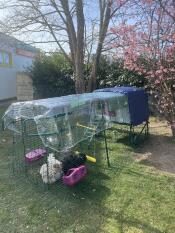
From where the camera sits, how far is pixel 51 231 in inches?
127

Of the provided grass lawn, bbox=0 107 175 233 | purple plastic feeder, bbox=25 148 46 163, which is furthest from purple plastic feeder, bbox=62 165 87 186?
purple plastic feeder, bbox=25 148 46 163

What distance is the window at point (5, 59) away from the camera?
14.2 meters

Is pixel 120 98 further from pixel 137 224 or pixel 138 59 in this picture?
pixel 137 224

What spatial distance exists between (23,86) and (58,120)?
35.7 ft

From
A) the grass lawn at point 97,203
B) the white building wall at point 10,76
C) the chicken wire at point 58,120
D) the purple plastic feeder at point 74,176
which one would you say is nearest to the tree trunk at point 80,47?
the chicken wire at point 58,120

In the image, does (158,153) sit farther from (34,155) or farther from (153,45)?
(34,155)

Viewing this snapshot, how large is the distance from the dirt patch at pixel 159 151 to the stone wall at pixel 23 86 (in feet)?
28.0

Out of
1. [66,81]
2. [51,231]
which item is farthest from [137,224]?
[66,81]

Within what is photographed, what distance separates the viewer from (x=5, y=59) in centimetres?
1459

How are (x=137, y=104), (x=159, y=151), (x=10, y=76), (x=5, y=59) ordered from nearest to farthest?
(x=159, y=151)
(x=137, y=104)
(x=5, y=59)
(x=10, y=76)

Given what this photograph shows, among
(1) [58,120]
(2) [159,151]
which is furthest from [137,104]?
(1) [58,120]

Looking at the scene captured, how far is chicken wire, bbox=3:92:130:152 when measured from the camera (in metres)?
3.98

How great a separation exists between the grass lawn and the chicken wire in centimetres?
81

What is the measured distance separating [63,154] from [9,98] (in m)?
10.7
